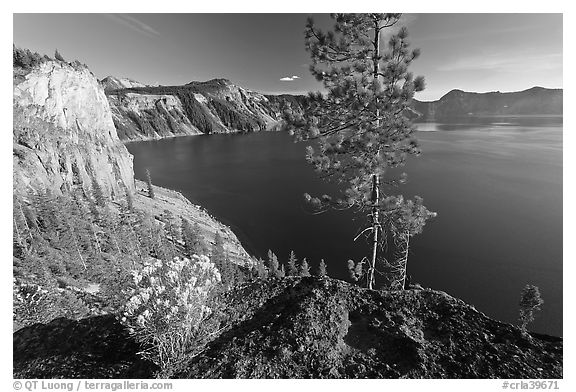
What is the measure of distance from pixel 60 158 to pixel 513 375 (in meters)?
84.0

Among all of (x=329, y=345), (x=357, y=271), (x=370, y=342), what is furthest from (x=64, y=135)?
(x=370, y=342)

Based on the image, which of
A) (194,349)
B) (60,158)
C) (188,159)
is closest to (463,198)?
(194,349)

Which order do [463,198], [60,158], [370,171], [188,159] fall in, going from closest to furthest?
[370,171], [463,198], [60,158], [188,159]

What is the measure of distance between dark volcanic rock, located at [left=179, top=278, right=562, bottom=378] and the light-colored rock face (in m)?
54.8

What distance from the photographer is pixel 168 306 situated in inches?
171

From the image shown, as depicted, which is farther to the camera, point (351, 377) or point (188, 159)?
point (188, 159)

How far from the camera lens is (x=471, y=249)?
46250 mm

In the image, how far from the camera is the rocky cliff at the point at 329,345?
4.83m

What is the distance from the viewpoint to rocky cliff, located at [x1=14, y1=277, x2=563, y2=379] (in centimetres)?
483

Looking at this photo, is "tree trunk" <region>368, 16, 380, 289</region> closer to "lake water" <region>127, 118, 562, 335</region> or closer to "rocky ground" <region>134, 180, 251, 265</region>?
"lake water" <region>127, 118, 562, 335</region>

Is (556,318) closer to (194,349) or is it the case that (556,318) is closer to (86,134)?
(194,349)

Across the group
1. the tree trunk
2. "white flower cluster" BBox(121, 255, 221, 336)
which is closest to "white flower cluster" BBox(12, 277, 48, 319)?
"white flower cluster" BBox(121, 255, 221, 336)

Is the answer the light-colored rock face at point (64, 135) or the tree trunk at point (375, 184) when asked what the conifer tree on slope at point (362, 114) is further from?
the light-colored rock face at point (64, 135)
